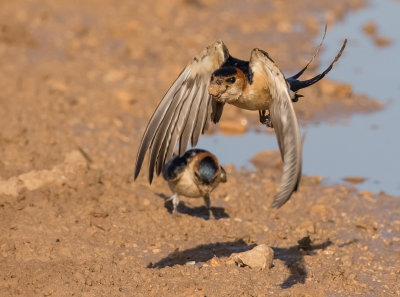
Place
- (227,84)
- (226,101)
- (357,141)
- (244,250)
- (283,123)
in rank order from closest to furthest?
1. (283,123)
2. (227,84)
3. (226,101)
4. (244,250)
5. (357,141)

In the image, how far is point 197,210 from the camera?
10391 millimetres

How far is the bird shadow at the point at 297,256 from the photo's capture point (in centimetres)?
829

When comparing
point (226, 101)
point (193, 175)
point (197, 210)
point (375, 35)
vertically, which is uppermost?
point (375, 35)

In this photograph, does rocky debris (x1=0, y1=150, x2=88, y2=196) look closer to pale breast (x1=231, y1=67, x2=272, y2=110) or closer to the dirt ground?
the dirt ground

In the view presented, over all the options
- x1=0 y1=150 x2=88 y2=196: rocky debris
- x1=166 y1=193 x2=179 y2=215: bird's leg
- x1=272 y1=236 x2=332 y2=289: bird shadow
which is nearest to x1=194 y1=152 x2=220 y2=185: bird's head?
x1=166 y1=193 x2=179 y2=215: bird's leg

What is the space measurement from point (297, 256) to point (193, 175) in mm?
1553

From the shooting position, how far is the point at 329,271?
336 inches

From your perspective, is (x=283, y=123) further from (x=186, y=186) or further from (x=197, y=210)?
(x=197, y=210)

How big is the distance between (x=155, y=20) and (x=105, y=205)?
30.9 ft

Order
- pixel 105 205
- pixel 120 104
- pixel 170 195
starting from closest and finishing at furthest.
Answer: pixel 105 205, pixel 170 195, pixel 120 104

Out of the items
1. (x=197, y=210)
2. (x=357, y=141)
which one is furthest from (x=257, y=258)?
(x=357, y=141)

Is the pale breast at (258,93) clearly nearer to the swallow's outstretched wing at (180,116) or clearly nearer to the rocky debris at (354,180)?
the swallow's outstretched wing at (180,116)

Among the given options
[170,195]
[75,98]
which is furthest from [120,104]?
[170,195]

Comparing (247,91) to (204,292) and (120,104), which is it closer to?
(204,292)
